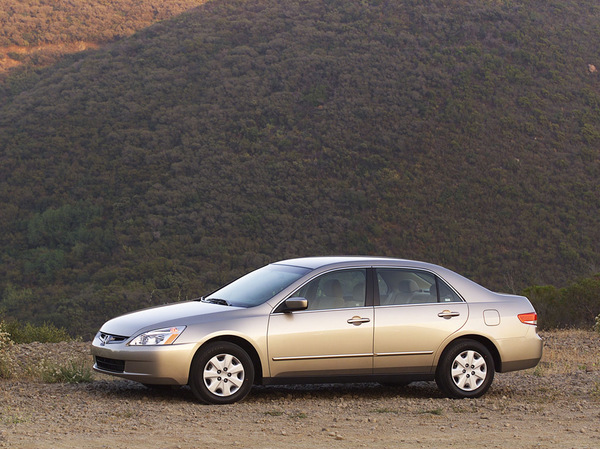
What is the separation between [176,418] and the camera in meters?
5.99

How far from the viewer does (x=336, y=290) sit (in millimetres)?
7312

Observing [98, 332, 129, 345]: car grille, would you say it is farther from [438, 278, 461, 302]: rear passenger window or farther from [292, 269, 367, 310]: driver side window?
[438, 278, 461, 302]: rear passenger window

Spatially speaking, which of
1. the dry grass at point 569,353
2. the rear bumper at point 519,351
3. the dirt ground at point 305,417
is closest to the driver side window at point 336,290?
the dirt ground at point 305,417

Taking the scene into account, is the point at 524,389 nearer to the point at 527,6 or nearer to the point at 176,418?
the point at 176,418

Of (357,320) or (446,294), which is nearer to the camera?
(357,320)

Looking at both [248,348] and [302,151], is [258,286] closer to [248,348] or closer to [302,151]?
[248,348]

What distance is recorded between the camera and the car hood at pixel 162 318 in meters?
6.79

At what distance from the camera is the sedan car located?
22.0ft

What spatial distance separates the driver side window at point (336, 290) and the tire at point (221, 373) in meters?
0.80

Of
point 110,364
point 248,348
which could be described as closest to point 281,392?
point 248,348

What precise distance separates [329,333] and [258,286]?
0.93 meters

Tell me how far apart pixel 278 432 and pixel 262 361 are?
128cm

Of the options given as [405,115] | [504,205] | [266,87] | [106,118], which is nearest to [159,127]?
[106,118]

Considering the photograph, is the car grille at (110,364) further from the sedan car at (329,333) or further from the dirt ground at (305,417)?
the dirt ground at (305,417)
